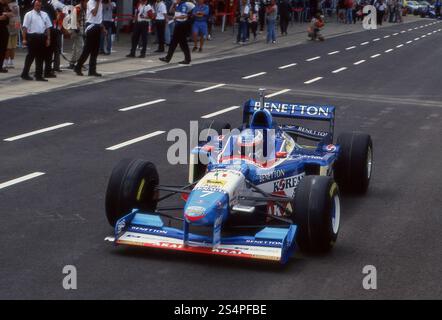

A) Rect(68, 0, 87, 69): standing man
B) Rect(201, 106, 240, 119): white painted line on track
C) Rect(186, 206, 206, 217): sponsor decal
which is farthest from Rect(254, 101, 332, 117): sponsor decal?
Rect(68, 0, 87, 69): standing man

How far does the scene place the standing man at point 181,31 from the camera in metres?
27.0

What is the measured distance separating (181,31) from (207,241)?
19.2m

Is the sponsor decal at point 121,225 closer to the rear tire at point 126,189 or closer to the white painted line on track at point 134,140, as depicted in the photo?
the rear tire at point 126,189

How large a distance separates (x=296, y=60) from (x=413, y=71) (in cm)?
409

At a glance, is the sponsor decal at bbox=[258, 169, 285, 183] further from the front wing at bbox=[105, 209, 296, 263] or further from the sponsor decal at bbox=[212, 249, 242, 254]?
the sponsor decal at bbox=[212, 249, 242, 254]

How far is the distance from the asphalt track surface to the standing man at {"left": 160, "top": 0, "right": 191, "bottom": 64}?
2.34 metres

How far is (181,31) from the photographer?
2705 centimetres

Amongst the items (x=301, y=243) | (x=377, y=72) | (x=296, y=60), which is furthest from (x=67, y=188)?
(x=296, y=60)

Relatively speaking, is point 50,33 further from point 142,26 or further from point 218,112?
point 142,26

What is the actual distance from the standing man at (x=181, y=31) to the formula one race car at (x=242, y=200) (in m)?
16.3

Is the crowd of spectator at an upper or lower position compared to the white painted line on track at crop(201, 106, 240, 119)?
upper

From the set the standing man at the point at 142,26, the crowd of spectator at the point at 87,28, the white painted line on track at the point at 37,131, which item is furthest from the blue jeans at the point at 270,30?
the white painted line on track at the point at 37,131

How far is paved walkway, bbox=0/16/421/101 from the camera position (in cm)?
2084

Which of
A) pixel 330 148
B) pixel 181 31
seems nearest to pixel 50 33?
pixel 181 31
